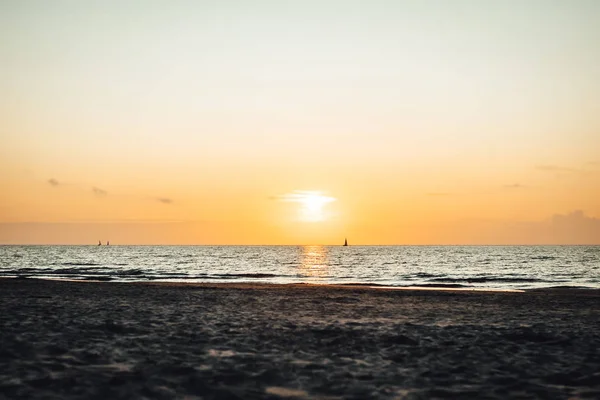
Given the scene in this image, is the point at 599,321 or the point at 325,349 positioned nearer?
the point at 325,349

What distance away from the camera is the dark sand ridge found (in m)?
11.0

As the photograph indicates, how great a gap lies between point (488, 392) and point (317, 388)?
3469 mm

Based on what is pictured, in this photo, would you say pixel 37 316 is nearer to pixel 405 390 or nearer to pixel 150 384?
pixel 150 384

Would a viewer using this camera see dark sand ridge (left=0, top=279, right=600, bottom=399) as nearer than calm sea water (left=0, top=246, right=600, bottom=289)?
Yes

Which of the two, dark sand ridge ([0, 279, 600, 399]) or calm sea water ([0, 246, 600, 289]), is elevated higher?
dark sand ridge ([0, 279, 600, 399])

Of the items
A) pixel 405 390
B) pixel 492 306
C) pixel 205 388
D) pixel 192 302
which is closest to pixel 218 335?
pixel 205 388

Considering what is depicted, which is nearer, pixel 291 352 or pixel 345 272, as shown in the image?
pixel 291 352

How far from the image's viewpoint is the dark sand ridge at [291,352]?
11047 mm

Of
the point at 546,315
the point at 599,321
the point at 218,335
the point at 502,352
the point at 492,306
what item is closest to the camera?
the point at 502,352

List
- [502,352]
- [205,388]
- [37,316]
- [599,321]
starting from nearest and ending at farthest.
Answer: [205,388], [502,352], [37,316], [599,321]

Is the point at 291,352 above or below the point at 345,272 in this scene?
above

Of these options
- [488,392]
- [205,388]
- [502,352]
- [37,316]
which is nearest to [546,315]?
[502,352]

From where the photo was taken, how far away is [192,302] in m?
29.2

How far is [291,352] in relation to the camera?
14.9m
